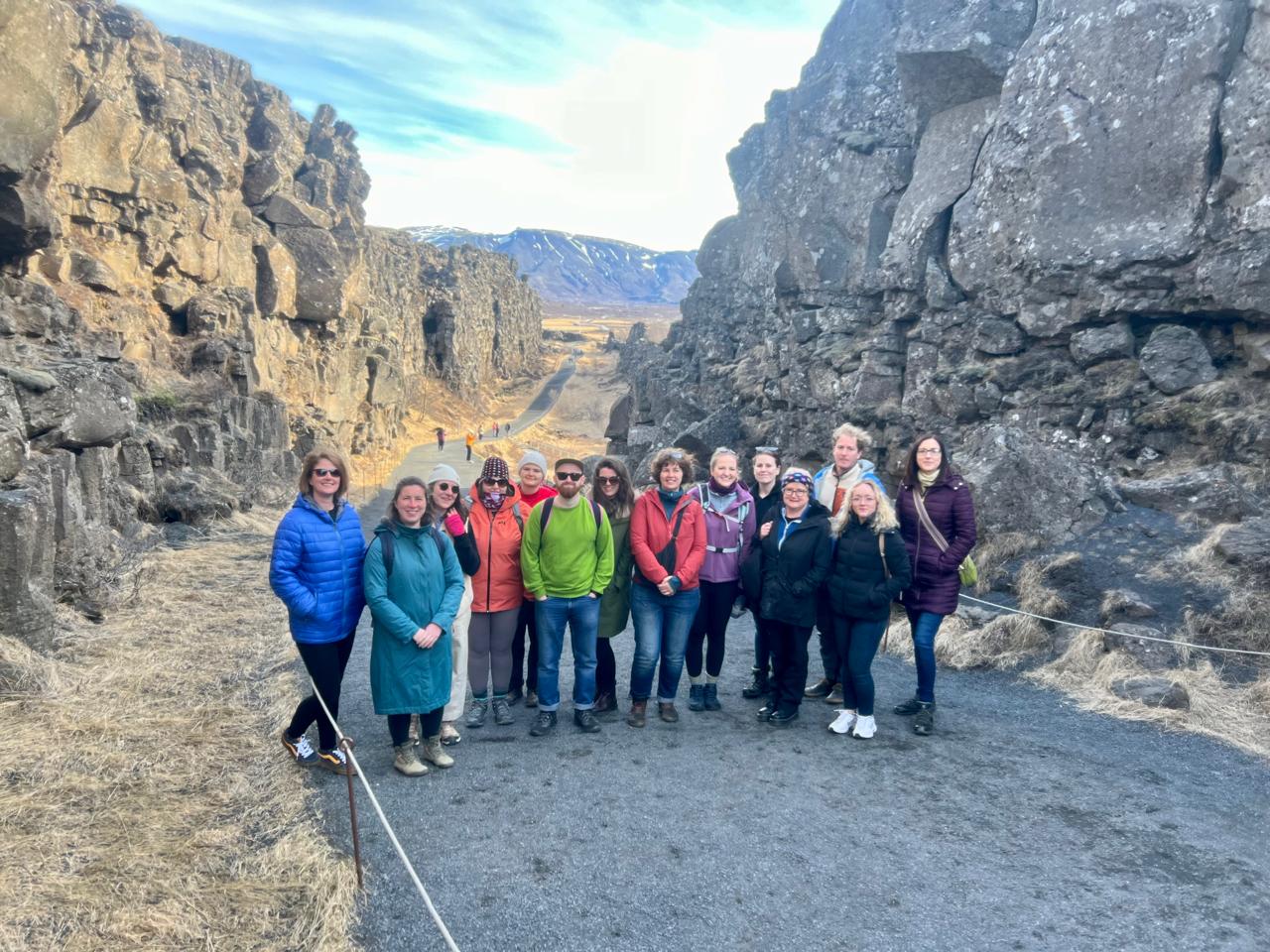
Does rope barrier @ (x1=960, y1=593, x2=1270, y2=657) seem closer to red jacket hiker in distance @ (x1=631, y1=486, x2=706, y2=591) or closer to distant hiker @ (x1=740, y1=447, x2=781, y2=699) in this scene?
distant hiker @ (x1=740, y1=447, x2=781, y2=699)

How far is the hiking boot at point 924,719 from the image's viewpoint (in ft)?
19.7

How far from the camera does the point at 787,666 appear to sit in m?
6.15

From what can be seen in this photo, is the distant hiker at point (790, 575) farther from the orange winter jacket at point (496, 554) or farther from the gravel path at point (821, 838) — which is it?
the orange winter jacket at point (496, 554)

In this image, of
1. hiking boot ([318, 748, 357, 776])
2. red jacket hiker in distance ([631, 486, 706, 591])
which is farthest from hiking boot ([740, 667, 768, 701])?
hiking boot ([318, 748, 357, 776])

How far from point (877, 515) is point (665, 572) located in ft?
5.31

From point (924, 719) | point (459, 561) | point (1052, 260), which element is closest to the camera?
point (459, 561)

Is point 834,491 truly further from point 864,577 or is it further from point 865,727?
point 865,727

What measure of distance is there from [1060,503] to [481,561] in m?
7.52

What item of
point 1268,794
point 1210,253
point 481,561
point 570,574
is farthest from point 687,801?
point 1210,253

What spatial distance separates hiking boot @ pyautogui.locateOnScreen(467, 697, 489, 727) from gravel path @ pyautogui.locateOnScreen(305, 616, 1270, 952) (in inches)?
3.7

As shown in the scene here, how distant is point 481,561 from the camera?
567 cm

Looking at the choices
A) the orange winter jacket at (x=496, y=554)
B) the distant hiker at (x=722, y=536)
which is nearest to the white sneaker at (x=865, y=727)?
the distant hiker at (x=722, y=536)

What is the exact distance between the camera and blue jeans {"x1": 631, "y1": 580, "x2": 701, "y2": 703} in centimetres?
Answer: 597

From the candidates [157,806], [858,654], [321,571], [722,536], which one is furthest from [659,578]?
[157,806]
